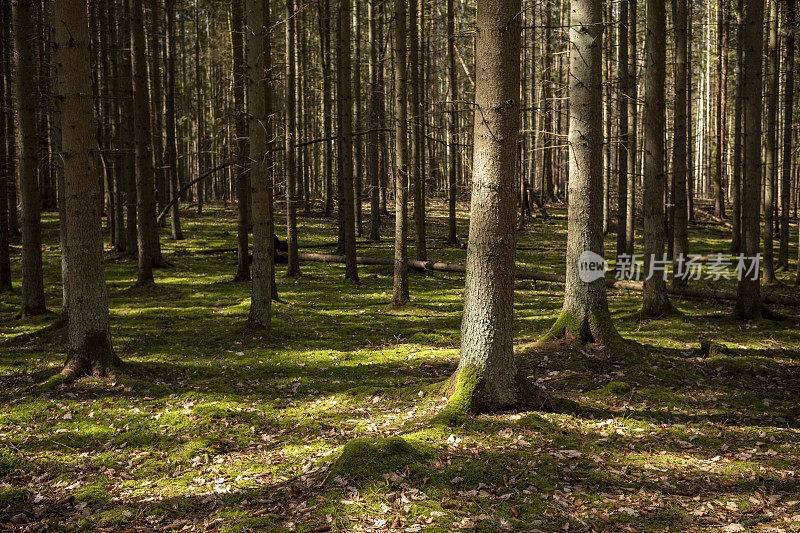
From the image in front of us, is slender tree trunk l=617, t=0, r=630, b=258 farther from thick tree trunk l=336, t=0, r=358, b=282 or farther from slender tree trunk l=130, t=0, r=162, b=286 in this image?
slender tree trunk l=130, t=0, r=162, b=286

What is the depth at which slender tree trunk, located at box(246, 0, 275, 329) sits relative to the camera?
31.9 feet

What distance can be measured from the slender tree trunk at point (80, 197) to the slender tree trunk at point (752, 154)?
11107 millimetres

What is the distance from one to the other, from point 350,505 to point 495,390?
84.0 inches

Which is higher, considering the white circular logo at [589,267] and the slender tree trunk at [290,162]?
the slender tree trunk at [290,162]

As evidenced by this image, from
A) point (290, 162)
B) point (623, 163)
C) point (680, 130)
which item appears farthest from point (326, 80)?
point (680, 130)

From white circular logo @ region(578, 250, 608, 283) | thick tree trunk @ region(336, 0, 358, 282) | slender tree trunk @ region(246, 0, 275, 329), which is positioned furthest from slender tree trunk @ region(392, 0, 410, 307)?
white circular logo @ region(578, 250, 608, 283)

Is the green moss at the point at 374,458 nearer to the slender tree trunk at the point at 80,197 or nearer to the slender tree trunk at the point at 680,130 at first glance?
the slender tree trunk at the point at 80,197

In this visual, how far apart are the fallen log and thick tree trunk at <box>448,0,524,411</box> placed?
1048 cm

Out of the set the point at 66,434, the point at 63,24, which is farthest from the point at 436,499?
the point at 63,24

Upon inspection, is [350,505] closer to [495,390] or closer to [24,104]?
[495,390]

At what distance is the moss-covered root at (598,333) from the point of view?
841 cm

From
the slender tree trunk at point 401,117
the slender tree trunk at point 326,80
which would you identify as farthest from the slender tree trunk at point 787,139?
the slender tree trunk at point 326,80

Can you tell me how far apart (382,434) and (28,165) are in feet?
32.3

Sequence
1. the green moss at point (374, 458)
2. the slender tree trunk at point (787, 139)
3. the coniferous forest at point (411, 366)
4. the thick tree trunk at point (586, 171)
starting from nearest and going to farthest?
1. the coniferous forest at point (411, 366)
2. the green moss at point (374, 458)
3. the thick tree trunk at point (586, 171)
4. the slender tree trunk at point (787, 139)
